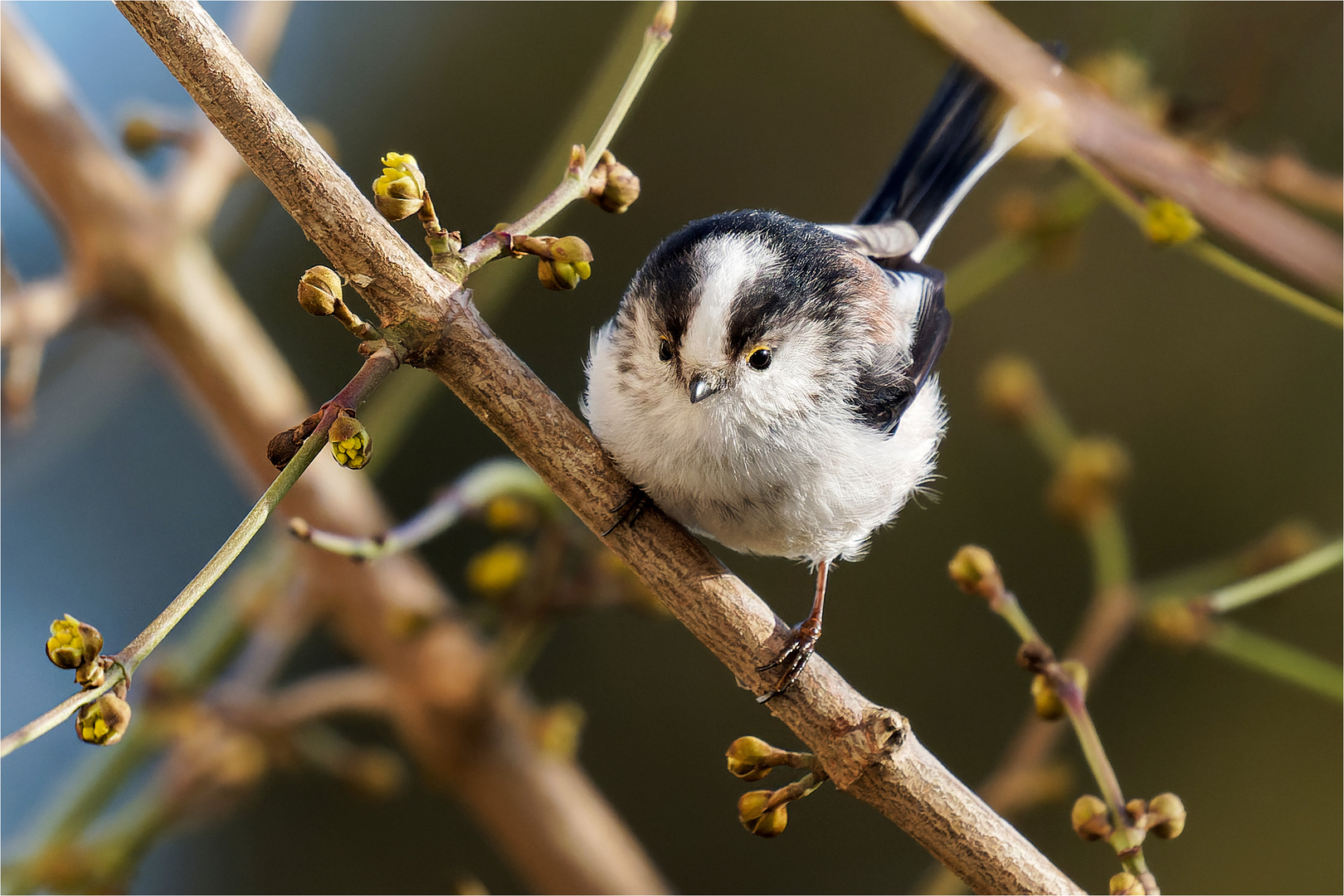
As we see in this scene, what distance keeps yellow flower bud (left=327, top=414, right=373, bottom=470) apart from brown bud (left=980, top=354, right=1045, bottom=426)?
1.18 metres

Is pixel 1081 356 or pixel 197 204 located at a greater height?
pixel 1081 356

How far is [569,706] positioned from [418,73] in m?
2.36

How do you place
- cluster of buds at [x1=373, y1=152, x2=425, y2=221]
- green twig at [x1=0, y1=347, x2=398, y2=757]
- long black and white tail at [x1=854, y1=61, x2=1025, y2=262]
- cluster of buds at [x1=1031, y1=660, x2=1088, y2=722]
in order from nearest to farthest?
1. green twig at [x1=0, y1=347, x2=398, y2=757]
2. cluster of buds at [x1=373, y1=152, x2=425, y2=221]
3. cluster of buds at [x1=1031, y1=660, x2=1088, y2=722]
4. long black and white tail at [x1=854, y1=61, x2=1025, y2=262]

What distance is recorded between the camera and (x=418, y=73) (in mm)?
3289

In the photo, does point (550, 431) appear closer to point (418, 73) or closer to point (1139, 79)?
point (1139, 79)

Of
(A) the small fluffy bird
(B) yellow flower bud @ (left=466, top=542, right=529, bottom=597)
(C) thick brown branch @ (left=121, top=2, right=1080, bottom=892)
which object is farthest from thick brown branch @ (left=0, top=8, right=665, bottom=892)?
(C) thick brown branch @ (left=121, top=2, right=1080, bottom=892)

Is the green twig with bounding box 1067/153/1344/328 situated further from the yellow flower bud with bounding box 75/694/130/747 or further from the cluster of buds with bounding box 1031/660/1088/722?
the yellow flower bud with bounding box 75/694/130/747

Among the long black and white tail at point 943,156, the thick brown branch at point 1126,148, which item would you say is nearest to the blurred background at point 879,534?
the long black and white tail at point 943,156

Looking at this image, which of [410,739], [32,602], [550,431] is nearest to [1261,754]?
[410,739]

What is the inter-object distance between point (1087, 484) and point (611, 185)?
101cm

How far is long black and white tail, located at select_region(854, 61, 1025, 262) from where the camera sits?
1730 millimetres

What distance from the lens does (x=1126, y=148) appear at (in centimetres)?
116

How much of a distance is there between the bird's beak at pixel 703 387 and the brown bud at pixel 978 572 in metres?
0.36

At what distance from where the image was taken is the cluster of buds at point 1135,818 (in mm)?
1013
